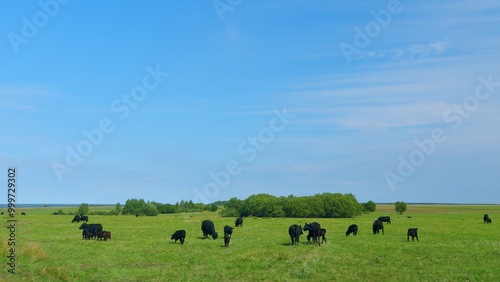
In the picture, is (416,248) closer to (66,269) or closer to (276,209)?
(66,269)

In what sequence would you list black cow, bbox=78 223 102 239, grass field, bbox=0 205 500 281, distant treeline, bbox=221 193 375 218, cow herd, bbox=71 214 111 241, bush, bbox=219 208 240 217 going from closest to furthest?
1. grass field, bbox=0 205 500 281
2. cow herd, bbox=71 214 111 241
3. black cow, bbox=78 223 102 239
4. distant treeline, bbox=221 193 375 218
5. bush, bbox=219 208 240 217

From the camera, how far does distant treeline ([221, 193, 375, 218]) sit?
112 metres

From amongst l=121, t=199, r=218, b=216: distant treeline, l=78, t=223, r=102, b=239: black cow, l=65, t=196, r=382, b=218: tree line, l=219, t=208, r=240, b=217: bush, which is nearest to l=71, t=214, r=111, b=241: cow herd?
l=78, t=223, r=102, b=239: black cow

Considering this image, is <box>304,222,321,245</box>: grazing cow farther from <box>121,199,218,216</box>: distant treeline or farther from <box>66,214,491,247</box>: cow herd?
<box>121,199,218,216</box>: distant treeline

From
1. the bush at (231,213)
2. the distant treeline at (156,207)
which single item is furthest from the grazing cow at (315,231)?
the distant treeline at (156,207)

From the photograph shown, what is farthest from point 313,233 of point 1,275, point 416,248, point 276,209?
point 276,209

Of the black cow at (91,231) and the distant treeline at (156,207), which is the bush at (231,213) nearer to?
the distant treeline at (156,207)

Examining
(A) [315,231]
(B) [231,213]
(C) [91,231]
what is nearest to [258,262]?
(A) [315,231]

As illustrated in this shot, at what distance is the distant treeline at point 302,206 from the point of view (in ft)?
367

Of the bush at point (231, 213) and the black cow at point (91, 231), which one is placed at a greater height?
the black cow at point (91, 231)

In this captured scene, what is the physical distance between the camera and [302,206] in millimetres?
113000

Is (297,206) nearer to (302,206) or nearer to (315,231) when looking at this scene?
(302,206)

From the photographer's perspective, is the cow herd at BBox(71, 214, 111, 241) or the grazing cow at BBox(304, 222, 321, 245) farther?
the cow herd at BBox(71, 214, 111, 241)

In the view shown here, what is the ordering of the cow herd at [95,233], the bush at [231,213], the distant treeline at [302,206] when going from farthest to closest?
1. the bush at [231,213]
2. the distant treeline at [302,206]
3. the cow herd at [95,233]
